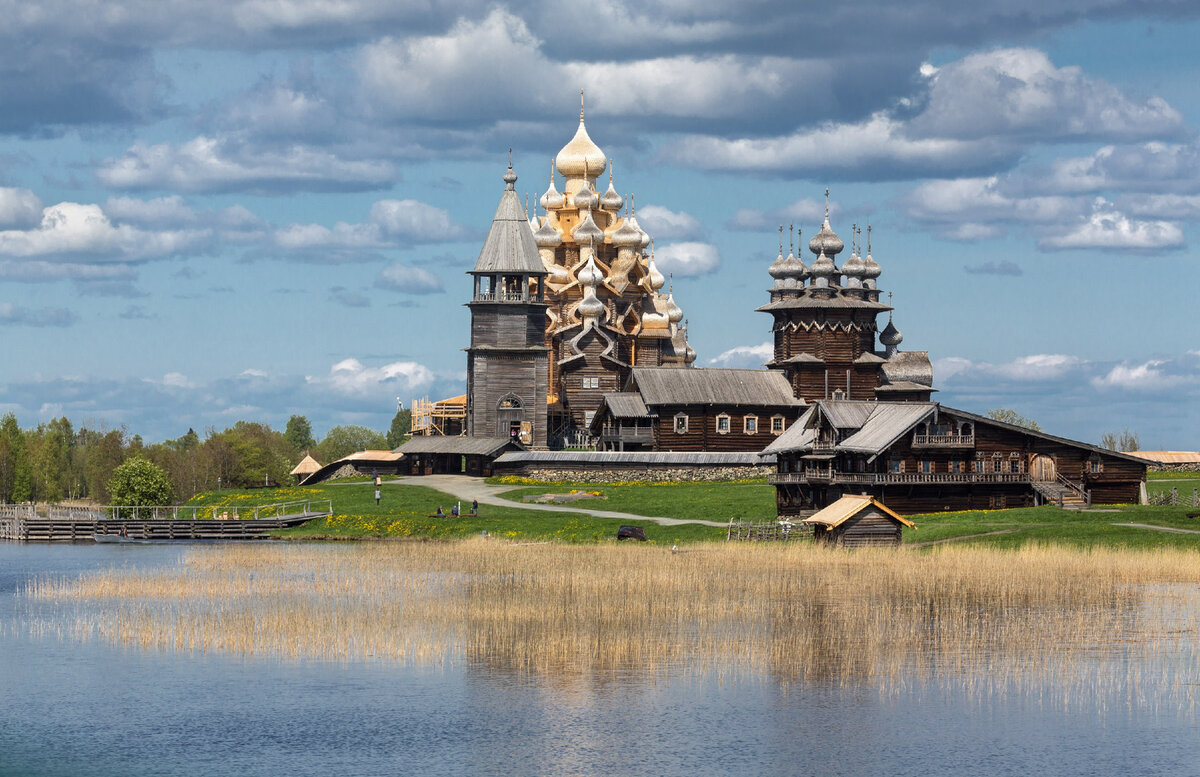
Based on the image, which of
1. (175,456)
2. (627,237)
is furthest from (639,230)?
(175,456)

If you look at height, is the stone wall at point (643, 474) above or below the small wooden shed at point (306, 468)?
below

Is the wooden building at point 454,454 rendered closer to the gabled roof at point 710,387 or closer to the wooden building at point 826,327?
the gabled roof at point 710,387

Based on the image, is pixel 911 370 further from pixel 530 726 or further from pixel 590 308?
pixel 530 726

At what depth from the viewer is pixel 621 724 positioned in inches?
1159

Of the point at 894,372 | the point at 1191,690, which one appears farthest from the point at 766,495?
the point at 1191,690

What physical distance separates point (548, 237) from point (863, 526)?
62281 mm

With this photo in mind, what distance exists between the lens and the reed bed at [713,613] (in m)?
34.7

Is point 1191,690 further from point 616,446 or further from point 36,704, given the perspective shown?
point 616,446

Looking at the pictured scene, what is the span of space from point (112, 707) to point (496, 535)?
1385 inches

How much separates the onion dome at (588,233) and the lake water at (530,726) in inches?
3165

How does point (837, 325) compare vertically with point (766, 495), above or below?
above

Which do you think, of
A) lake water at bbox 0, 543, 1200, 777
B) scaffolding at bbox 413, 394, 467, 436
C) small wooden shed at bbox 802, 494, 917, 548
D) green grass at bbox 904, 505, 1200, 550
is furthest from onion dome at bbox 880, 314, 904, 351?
lake water at bbox 0, 543, 1200, 777

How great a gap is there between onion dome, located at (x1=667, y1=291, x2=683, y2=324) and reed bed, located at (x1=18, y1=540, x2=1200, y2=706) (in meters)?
68.2

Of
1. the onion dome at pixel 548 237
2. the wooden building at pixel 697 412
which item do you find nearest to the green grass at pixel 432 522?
the wooden building at pixel 697 412
